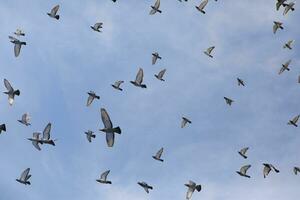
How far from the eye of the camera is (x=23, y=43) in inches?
3506

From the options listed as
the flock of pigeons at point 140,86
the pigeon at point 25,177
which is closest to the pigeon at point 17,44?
the flock of pigeons at point 140,86

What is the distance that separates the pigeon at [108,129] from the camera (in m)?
60.8

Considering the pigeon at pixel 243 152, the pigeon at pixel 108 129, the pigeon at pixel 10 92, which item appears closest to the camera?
the pigeon at pixel 108 129

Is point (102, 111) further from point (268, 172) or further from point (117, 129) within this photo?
point (268, 172)

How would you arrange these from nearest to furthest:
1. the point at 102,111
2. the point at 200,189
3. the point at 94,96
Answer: the point at 102,111 → the point at 200,189 → the point at 94,96

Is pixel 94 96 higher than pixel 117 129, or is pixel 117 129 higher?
pixel 94 96

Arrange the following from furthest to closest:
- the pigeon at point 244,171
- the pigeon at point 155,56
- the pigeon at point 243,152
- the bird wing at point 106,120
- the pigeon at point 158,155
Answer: the pigeon at point 155,56 → the pigeon at point 243,152 → the pigeon at point 158,155 → the pigeon at point 244,171 → the bird wing at point 106,120

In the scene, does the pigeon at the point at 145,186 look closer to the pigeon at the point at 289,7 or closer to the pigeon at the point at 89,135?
the pigeon at the point at 89,135

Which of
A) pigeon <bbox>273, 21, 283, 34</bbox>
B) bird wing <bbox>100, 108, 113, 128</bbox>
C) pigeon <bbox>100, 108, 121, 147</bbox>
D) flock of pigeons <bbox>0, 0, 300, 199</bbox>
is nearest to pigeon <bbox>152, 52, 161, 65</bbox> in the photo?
flock of pigeons <bbox>0, 0, 300, 199</bbox>

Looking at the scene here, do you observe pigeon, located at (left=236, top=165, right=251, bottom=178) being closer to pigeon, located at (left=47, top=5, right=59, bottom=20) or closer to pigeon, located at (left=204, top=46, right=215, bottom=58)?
pigeon, located at (left=204, top=46, right=215, bottom=58)

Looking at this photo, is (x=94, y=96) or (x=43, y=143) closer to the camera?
(x=43, y=143)

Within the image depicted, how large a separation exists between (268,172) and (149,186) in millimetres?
14998

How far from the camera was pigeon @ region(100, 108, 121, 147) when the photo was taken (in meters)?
60.8

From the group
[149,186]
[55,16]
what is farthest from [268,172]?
[55,16]
